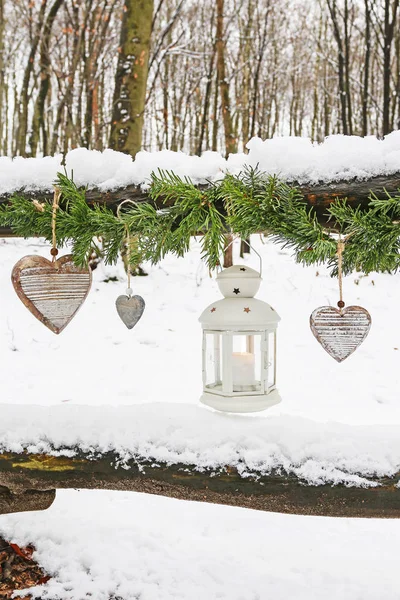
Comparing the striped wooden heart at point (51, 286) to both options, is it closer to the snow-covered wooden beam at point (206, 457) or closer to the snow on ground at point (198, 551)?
the snow-covered wooden beam at point (206, 457)

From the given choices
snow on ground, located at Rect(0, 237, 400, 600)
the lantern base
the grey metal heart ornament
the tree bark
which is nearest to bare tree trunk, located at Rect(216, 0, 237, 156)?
the tree bark

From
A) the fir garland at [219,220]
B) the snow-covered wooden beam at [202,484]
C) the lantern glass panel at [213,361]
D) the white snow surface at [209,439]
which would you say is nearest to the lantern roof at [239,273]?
the fir garland at [219,220]

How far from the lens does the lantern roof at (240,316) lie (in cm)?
168

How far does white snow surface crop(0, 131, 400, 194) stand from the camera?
56.8 inches

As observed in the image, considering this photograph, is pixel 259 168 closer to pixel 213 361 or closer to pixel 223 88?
pixel 213 361

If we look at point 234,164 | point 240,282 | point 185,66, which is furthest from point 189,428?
point 185,66

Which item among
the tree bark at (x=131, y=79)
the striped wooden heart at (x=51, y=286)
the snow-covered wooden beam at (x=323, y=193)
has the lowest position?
the striped wooden heart at (x=51, y=286)

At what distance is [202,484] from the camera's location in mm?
1747

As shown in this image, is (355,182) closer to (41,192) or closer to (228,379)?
(228,379)

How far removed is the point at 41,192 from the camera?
1.66 m

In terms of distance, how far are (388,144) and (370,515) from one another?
1229 mm

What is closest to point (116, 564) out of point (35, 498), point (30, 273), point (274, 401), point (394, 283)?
point (35, 498)

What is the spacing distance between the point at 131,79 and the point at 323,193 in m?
4.97

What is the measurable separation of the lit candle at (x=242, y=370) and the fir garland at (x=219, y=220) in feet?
1.35
